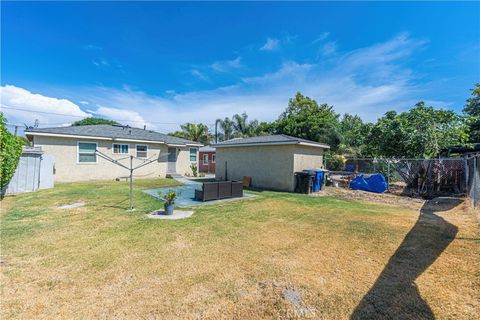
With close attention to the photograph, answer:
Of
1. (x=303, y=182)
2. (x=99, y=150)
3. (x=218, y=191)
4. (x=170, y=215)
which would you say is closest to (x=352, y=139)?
(x=303, y=182)

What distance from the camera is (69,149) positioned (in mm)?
13562

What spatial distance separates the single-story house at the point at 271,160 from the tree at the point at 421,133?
20.8ft

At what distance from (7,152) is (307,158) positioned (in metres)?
13.8

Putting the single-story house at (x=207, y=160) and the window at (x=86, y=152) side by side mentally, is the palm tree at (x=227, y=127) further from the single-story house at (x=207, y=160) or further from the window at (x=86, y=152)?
the window at (x=86, y=152)

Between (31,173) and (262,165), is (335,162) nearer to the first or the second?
(262,165)

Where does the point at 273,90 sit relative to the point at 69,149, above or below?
above

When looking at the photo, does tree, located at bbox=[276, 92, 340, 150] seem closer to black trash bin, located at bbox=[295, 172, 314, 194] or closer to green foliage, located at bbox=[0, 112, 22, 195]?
black trash bin, located at bbox=[295, 172, 314, 194]

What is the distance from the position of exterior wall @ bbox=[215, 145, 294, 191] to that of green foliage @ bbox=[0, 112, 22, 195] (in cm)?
1085

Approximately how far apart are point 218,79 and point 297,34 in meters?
9.88

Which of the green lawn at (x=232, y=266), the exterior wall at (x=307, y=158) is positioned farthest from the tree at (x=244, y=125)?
the green lawn at (x=232, y=266)

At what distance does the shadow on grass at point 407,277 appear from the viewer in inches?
99.7

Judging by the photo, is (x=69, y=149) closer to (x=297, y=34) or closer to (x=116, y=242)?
(x=116, y=242)

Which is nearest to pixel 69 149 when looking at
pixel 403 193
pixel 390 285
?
pixel 390 285

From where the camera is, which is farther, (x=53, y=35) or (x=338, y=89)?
(x=338, y=89)
